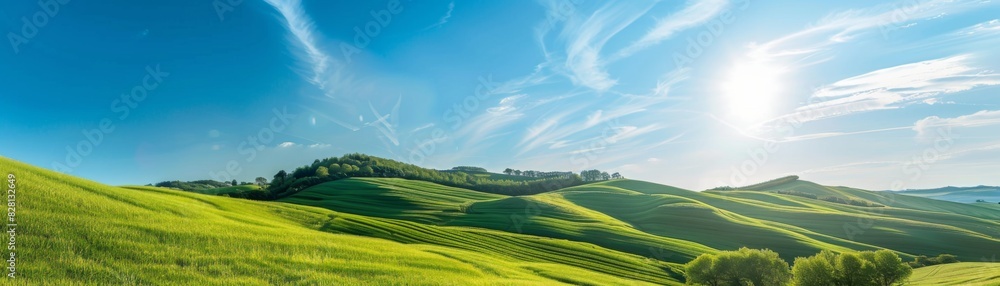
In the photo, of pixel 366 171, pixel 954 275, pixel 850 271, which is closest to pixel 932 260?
pixel 954 275

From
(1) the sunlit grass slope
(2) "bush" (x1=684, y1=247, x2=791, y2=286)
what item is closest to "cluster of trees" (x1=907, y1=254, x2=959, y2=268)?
(2) "bush" (x1=684, y1=247, x2=791, y2=286)

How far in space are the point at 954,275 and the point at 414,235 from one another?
107 metres

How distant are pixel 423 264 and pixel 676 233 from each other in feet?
374

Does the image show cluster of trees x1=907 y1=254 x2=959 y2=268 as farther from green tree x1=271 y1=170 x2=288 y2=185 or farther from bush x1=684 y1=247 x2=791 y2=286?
green tree x1=271 y1=170 x2=288 y2=185

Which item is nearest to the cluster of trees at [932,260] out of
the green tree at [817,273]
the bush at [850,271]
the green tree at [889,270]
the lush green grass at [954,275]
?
the lush green grass at [954,275]

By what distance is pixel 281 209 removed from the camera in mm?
63938

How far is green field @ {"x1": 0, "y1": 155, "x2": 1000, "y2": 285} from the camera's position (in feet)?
47.8

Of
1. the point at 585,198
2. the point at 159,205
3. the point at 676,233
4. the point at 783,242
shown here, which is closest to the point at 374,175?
the point at 585,198

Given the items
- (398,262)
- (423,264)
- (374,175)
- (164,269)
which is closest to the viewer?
(164,269)

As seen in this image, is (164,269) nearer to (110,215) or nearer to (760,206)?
(110,215)

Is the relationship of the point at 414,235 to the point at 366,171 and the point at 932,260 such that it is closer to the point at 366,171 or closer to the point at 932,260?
the point at 366,171

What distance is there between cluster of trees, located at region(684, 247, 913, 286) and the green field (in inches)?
357

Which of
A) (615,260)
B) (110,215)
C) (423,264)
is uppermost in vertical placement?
(110,215)

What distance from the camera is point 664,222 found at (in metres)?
132
